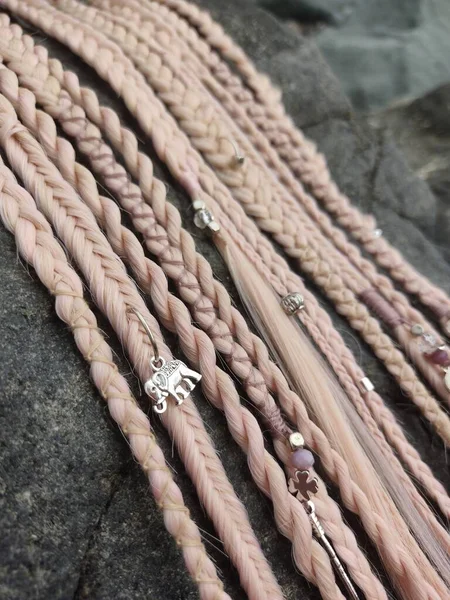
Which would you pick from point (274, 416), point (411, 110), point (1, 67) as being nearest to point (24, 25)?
point (1, 67)

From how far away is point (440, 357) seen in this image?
2.25 feet

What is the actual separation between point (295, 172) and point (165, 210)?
275 millimetres

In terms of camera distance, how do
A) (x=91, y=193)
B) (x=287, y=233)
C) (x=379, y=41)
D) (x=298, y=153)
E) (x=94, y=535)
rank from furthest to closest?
(x=379, y=41), (x=298, y=153), (x=287, y=233), (x=91, y=193), (x=94, y=535)

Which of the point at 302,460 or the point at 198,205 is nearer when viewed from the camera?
the point at 302,460

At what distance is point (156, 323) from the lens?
58 centimetres

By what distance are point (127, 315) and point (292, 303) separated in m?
0.20

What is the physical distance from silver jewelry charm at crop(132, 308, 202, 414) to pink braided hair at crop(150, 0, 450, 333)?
372 millimetres

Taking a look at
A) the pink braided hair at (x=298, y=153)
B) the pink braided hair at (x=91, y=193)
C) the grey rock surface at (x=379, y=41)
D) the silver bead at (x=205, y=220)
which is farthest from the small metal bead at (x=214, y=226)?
the grey rock surface at (x=379, y=41)

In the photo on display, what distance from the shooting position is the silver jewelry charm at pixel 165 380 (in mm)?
530

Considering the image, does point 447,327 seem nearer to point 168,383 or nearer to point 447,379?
point 447,379

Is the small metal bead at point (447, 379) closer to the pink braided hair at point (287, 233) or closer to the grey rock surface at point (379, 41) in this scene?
the pink braided hair at point (287, 233)

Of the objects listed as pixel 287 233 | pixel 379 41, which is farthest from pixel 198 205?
pixel 379 41

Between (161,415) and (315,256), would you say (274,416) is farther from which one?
(315,256)

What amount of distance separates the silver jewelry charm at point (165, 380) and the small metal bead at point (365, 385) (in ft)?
0.69
